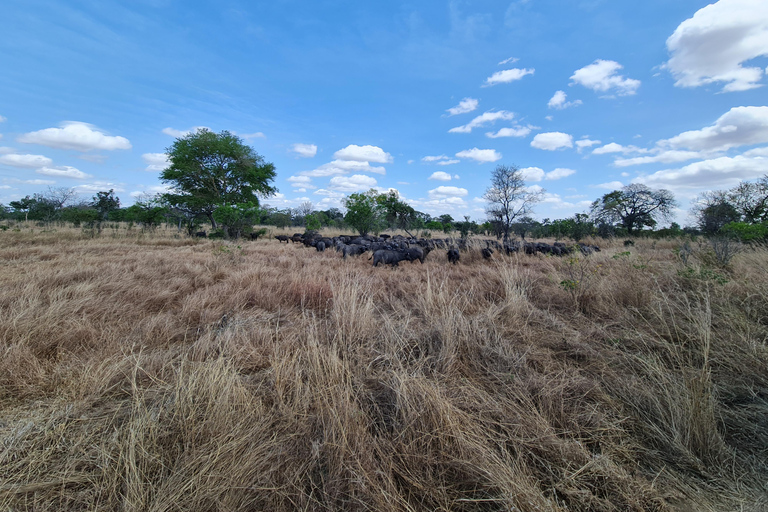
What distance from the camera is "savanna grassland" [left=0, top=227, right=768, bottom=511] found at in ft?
4.58

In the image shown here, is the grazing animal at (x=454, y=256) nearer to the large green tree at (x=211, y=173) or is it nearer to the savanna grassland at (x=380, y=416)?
the savanna grassland at (x=380, y=416)

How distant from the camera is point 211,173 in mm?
23844

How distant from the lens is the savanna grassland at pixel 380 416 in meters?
1.40

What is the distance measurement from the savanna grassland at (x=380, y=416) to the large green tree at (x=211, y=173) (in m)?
22.4

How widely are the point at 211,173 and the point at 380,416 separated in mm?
28187

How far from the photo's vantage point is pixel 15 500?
1310mm

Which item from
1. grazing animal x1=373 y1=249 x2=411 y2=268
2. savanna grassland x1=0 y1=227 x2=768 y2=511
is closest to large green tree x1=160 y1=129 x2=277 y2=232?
grazing animal x1=373 y1=249 x2=411 y2=268

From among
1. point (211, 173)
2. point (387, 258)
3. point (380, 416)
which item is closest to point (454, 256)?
point (387, 258)

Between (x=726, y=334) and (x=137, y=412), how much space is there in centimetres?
570

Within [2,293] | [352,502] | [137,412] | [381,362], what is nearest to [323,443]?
[352,502]

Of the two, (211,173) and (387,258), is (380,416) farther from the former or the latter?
(211,173)

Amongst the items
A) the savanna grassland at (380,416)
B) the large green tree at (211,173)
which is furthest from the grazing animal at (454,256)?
the large green tree at (211,173)

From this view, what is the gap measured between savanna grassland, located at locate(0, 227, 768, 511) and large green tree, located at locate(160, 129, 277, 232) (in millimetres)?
22377

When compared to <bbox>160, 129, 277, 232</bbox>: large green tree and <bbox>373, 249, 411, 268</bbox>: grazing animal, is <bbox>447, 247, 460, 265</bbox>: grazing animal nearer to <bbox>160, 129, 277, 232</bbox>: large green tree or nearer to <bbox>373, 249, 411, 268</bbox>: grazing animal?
<bbox>373, 249, 411, 268</bbox>: grazing animal
